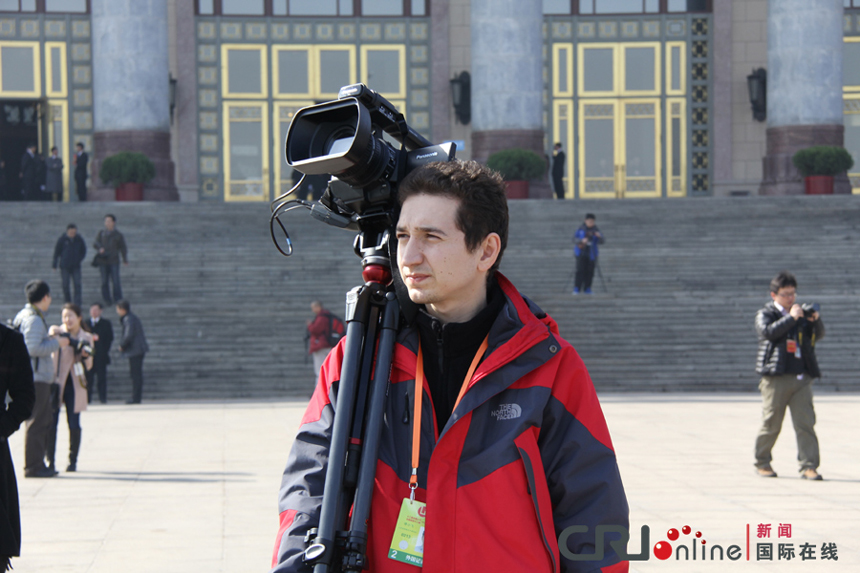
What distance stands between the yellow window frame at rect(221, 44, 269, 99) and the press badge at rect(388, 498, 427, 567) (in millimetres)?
25196

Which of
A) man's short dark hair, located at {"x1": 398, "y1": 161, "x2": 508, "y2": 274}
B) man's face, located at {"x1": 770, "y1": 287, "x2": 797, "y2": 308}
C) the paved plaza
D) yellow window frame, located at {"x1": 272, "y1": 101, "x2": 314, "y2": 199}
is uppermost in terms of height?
yellow window frame, located at {"x1": 272, "y1": 101, "x2": 314, "y2": 199}

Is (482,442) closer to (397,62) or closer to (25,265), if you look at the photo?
(25,265)

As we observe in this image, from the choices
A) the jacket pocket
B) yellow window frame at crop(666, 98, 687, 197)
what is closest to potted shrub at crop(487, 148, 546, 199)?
yellow window frame at crop(666, 98, 687, 197)

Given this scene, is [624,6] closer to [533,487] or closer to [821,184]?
[821,184]

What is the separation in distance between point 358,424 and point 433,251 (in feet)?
1.44

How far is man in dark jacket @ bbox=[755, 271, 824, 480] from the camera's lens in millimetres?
8438

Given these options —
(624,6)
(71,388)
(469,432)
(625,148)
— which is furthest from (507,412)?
(624,6)

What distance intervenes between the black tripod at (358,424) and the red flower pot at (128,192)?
20.5 meters

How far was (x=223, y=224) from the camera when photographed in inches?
805

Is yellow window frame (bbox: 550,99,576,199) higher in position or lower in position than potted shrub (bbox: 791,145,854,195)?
higher

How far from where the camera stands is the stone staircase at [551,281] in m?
15.2

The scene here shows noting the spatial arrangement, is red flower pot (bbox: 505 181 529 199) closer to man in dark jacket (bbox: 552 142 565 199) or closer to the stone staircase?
the stone staircase

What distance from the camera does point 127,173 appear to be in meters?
22.1

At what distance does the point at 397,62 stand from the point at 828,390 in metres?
15.4
